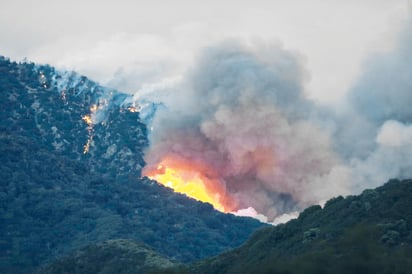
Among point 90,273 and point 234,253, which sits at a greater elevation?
point 90,273

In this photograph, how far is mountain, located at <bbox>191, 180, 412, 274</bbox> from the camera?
5741 centimetres

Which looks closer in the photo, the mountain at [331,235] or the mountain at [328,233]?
the mountain at [331,235]

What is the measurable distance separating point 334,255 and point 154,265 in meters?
132

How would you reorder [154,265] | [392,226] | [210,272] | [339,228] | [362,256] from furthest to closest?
1. [154,265]
2. [210,272]
3. [339,228]
4. [392,226]
5. [362,256]

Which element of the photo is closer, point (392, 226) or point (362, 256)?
point (362, 256)

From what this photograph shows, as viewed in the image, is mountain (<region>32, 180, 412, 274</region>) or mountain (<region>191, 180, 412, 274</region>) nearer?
mountain (<region>191, 180, 412, 274</region>)

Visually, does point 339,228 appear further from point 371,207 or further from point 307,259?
point 307,259

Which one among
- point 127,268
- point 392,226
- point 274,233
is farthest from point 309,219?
point 127,268

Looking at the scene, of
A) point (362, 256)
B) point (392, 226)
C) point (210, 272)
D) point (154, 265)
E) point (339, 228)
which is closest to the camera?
point (362, 256)

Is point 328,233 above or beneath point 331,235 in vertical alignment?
above

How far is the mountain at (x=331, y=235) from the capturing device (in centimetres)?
5741

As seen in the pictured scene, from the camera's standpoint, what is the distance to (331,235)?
118688 millimetres

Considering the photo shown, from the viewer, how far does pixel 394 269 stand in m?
56.4

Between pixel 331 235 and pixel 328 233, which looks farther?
pixel 328 233
